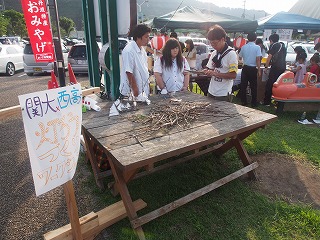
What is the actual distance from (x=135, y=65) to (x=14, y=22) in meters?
34.6

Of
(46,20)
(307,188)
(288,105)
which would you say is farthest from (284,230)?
(46,20)

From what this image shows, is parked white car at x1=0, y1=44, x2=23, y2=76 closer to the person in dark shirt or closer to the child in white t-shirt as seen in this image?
the person in dark shirt

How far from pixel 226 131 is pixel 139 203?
3.63 feet

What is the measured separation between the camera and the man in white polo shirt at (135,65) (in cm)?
293

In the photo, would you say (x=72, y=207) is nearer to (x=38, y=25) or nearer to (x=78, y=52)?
(x=38, y=25)

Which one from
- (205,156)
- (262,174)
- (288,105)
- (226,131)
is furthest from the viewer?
(288,105)

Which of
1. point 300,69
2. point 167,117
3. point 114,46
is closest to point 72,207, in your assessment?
point 167,117

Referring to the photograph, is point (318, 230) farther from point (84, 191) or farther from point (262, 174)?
point (84, 191)

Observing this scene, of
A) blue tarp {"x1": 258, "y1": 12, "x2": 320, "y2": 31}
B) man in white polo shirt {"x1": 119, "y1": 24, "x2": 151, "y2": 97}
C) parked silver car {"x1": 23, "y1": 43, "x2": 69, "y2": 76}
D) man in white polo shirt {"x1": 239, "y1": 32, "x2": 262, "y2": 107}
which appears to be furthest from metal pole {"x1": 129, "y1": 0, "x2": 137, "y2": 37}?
parked silver car {"x1": 23, "y1": 43, "x2": 69, "y2": 76}

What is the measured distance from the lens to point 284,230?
7.47 ft

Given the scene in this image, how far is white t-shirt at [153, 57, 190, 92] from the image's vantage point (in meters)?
3.56

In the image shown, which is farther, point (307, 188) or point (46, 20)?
point (46, 20)

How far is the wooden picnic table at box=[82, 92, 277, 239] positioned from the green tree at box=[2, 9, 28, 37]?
34.2m

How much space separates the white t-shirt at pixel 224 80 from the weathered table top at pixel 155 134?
568mm
